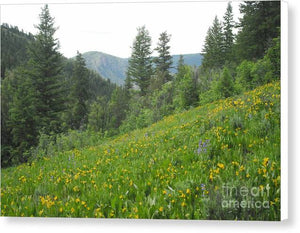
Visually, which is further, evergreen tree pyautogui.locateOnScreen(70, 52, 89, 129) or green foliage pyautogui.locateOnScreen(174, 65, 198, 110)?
evergreen tree pyautogui.locateOnScreen(70, 52, 89, 129)

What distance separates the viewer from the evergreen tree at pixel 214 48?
15.9ft

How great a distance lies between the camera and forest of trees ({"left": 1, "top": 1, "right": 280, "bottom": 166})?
4.86 m

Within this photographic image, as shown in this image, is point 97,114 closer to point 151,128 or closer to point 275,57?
point 151,128

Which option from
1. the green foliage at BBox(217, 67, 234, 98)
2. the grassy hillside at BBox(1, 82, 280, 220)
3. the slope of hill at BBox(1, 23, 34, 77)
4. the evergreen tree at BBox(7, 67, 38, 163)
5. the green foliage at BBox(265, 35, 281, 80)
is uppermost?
the slope of hill at BBox(1, 23, 34, 77)

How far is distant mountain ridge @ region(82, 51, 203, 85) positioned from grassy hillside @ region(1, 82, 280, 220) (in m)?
1.22

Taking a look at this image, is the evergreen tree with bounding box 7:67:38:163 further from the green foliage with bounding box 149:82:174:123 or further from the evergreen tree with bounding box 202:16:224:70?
the evergreen tree with bounding box 202:16:224:70

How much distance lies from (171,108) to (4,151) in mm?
3907

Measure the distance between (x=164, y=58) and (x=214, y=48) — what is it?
986mm

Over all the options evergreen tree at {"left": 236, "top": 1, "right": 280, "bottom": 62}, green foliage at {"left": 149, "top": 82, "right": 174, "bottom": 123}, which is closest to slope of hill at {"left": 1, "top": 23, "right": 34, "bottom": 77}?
green foliage at {"left": 149, "top": 82, "right": 174, "bottom": 123}

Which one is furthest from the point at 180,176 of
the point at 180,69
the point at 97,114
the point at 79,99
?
the point at 79,99

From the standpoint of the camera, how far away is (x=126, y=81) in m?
5.87

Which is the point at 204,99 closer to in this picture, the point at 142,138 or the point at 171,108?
the point at 171,108
